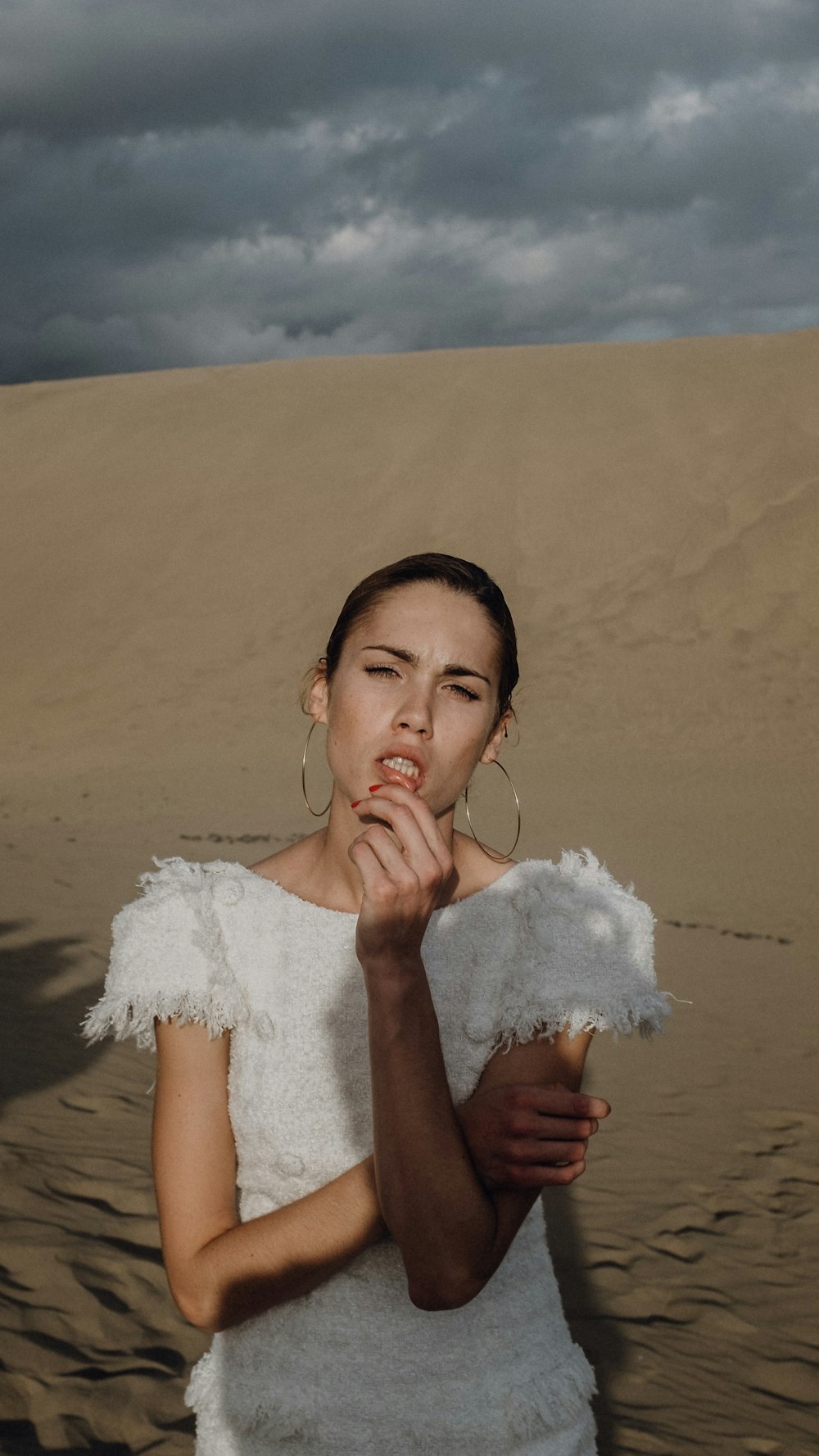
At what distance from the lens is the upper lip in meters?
1.61

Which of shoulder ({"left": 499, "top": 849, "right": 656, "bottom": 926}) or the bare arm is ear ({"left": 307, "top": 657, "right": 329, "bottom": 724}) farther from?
the bare arm

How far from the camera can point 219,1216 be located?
1.47 metres

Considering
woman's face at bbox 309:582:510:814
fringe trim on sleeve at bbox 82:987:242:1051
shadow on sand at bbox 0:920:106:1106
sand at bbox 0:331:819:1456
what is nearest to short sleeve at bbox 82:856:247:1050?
fringe trim on sleeve at bbox 82:987:242:1051

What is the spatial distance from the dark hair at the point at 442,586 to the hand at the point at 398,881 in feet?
1.57

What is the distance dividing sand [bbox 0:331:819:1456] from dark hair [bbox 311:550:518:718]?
2.79 meters

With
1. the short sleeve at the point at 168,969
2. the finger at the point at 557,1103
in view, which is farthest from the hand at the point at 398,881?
the short sleeve at the point at 168,969

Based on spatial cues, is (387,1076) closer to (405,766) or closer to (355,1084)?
(355,1084)

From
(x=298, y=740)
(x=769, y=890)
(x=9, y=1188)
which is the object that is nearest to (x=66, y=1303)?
(x=9, y=1188)

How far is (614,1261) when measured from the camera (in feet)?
15.3

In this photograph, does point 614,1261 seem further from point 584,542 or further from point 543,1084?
point 584,542

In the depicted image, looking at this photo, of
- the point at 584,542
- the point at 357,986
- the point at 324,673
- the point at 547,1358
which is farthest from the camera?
the point at 584,542

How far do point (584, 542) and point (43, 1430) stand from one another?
60.5ft

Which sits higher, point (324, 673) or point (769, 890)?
point (769, 890)

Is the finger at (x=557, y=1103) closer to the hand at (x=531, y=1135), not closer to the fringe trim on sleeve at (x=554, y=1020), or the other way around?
the hand at (x=531, y=1135)
